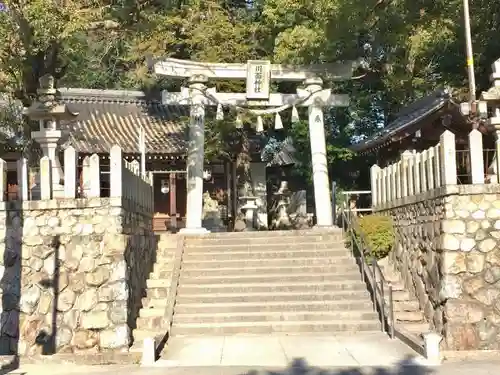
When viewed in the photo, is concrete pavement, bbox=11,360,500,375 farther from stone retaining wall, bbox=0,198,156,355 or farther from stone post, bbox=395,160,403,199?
stone post, bbox=395,160,403,199

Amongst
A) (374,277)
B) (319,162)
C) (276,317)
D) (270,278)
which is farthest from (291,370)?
(319,162)

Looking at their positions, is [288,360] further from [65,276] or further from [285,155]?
[285,155]

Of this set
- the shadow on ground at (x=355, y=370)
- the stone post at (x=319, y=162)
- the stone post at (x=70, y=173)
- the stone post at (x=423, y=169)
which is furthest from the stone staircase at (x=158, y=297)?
the stone post at (x=423, y=169)

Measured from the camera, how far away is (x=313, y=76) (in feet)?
52.1

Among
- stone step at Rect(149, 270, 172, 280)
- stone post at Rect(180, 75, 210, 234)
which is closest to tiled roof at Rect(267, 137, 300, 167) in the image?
stone post at Rect(180, 75, 210, 234)

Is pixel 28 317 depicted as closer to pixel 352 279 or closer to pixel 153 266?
pixel 153 266

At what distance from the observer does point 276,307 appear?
11164 millimetres

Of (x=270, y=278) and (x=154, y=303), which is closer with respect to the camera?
(x=154, y=303)

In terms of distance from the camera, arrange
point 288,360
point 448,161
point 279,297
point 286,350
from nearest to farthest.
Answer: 1. point 288,360
2. point 286,350
3. point 448,161
4. point 279,297

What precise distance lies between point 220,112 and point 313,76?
2.61m

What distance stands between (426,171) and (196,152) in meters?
6.50

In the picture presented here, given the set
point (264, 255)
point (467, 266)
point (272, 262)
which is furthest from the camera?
point (264, 255)

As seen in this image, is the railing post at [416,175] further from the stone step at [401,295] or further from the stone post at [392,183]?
the stone step at [401,295]

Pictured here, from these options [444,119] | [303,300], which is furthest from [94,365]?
[444,119]
